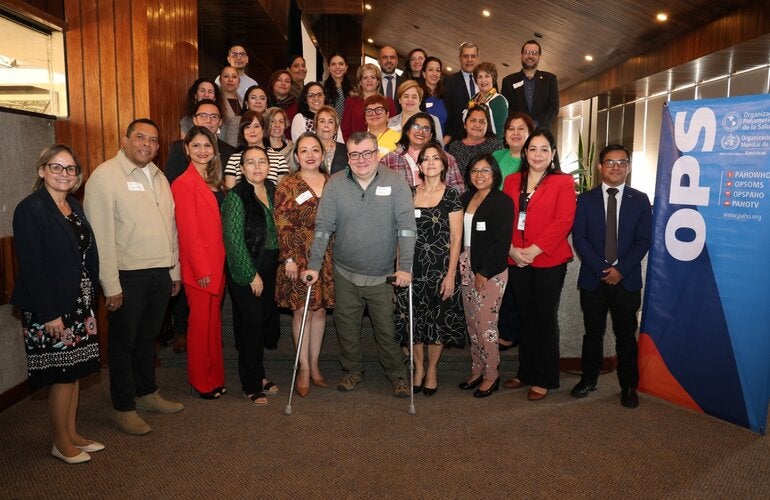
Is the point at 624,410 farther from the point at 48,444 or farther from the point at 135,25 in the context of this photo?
the point at 135,25

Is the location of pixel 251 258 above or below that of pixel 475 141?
below

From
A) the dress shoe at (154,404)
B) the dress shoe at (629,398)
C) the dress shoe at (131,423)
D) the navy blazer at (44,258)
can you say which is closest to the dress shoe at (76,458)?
the dress shoe at (131,423)

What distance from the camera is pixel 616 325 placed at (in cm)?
376

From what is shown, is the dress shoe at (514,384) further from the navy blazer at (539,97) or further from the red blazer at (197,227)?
the navy blazer at (539,97)

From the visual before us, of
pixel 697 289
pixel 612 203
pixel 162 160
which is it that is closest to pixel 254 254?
pixel 162 160

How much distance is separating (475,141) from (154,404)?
9.91 feet

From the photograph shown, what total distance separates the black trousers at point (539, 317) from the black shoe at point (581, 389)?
132mm

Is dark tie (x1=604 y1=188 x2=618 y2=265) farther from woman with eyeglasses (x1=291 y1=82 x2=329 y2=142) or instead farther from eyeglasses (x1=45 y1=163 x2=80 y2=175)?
eyeglasses (x1=45 y1=163 x2=80 y2=175)

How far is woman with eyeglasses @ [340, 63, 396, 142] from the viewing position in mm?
4980

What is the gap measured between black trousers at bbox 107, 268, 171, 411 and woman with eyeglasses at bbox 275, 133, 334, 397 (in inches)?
30.4

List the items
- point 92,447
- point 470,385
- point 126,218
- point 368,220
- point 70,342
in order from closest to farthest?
point 70,342 → point 92,447 → point 126,218 → point 368,220 → point 470,385

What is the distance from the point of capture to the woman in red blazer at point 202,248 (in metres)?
3.47

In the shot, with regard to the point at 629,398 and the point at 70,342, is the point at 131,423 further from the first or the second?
the point at 629,398

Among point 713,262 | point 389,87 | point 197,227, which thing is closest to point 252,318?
point 197,227
